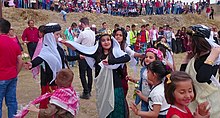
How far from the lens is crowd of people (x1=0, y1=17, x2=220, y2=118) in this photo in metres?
3.30

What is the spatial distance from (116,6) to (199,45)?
29.1 meters

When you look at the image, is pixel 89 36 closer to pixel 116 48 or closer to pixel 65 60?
pixel 65 60

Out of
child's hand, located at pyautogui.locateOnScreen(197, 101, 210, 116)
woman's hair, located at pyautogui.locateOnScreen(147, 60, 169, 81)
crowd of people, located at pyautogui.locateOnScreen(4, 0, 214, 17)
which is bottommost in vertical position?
child's hand, located at pyautogui.locateOnScreen(197, 101, 210, 116)

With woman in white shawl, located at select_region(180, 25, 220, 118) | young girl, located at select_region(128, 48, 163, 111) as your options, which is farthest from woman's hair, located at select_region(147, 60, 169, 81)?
young girl, located at select_region(128, 48, 163, 111)

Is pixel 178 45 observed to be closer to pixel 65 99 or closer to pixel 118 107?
pixel 118 107

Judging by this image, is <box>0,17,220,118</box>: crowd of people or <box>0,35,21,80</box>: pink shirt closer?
<box>0,17,220,118</box>: crowd of people

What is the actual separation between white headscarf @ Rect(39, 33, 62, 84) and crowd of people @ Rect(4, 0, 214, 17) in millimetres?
19488

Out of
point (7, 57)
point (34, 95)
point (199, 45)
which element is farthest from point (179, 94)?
point (34, 95)

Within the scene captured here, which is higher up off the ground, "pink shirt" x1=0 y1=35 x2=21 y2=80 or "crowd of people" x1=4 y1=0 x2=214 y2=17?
"crowd of people" x1=4 y1=0 x2=214 y2=17

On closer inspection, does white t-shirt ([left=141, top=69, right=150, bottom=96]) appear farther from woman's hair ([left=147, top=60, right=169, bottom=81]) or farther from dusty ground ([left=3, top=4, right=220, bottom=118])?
dusty ground ([left=3, top=4, right=220, bottom=118])

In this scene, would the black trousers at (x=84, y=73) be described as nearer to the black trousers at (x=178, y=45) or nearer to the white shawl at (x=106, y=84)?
the white shawl at (x=106, y=84)

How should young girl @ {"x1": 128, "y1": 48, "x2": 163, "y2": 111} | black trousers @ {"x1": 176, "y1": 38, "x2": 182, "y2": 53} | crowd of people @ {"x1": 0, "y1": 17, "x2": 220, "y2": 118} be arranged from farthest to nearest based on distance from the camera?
black trousers @ {"x1": 176, "y1": 38, "x2": 182, "y2": 53} < young girl @ {"x1": 128, "y1": 48, "x2": 163, "y2": 111} < crowd of people @ {"x1": 0, "y1": 17, "x2": 220, "y2": 118}

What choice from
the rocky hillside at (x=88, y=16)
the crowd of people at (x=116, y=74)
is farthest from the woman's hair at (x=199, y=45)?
the rocky hillside at (x=88, y=16)

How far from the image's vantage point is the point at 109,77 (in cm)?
515
